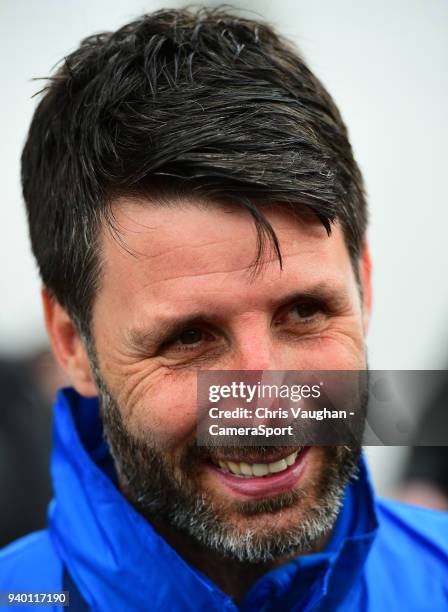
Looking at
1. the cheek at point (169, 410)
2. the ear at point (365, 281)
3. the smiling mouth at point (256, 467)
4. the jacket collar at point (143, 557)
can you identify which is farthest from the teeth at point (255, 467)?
the ear at point (365, 281)

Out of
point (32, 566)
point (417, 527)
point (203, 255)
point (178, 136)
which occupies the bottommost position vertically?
point (417, 527)

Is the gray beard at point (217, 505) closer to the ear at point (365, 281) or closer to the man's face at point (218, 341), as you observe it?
the man's face at point (218, 341)

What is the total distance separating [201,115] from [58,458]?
0.99m

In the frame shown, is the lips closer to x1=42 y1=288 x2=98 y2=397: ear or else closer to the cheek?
the cheek

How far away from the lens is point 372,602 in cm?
199

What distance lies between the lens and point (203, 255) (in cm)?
174

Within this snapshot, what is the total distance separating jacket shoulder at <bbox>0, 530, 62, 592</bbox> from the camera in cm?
200

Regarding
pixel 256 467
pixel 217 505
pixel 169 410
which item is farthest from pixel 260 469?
pixel 169 410

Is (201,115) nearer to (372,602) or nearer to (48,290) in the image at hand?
(48,290)

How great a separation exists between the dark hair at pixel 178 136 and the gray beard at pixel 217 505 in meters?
0.42

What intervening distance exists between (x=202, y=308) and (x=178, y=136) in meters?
0.40

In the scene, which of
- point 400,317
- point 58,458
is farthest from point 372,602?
point 400,317

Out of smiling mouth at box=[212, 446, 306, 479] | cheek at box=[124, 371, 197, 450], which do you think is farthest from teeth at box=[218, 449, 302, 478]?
cheek at box=[124, 371, 197, 450]

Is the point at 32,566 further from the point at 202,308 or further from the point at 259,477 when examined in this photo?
the point at 202,308
